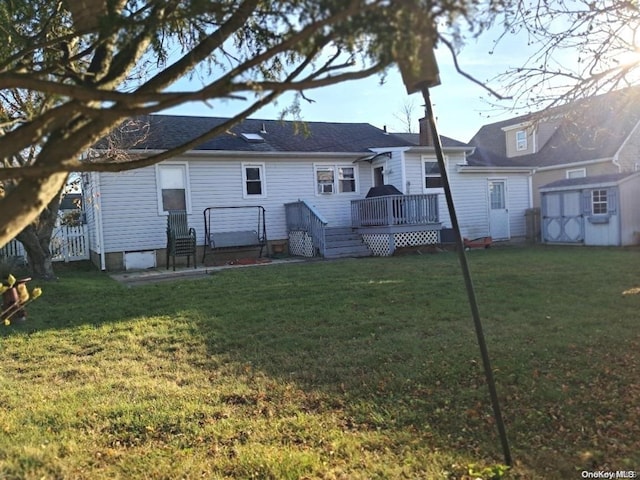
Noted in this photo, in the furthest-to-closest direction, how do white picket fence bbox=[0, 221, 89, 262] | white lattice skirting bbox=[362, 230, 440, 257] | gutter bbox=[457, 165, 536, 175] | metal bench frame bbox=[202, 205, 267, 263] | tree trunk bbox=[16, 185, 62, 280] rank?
gutter bbox=[457, 165, 536, 175]
white picket fence bbox=[0, 221, 89, 262]
white lattice skirting bbox=[362, 230, 440, 257]
metal bench frame bbox=[202, 205, 267, 263]
tree trunk bbox=[16, 185, 62, 280]

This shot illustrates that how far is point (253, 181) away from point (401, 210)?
A: 4.62 metres

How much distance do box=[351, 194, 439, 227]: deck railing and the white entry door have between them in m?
4.74

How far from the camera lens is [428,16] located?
6.12 feet

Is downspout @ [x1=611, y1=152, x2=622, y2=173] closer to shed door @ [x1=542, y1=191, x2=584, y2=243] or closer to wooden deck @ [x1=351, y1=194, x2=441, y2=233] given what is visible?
shed door @ [x1=542, y1=191, x2=584, y2=243]

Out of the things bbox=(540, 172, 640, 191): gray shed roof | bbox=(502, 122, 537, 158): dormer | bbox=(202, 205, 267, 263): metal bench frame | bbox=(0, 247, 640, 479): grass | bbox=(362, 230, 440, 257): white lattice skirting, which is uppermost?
bbox=(502, 122, 537, 158): dormer

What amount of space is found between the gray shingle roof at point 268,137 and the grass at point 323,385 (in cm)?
763

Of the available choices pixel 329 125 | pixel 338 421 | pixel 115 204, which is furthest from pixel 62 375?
pixel 329 125

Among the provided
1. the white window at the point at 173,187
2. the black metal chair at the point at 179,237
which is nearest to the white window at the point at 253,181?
the white window at the point at 173,187

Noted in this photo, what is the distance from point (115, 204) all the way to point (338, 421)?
11830 mm

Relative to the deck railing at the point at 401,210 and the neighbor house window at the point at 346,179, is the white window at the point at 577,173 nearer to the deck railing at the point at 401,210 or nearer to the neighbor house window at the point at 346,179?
the deck railing at the point at 401,210

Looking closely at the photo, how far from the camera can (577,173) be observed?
22766 millimetres

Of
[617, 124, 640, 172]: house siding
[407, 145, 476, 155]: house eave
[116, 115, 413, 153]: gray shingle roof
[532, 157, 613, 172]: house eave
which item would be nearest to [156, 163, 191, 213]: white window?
[116, 115, 413, 153]: gray shingle roof

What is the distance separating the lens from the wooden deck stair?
1480 cm

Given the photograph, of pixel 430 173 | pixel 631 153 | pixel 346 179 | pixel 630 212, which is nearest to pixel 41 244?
pixel 346 179
